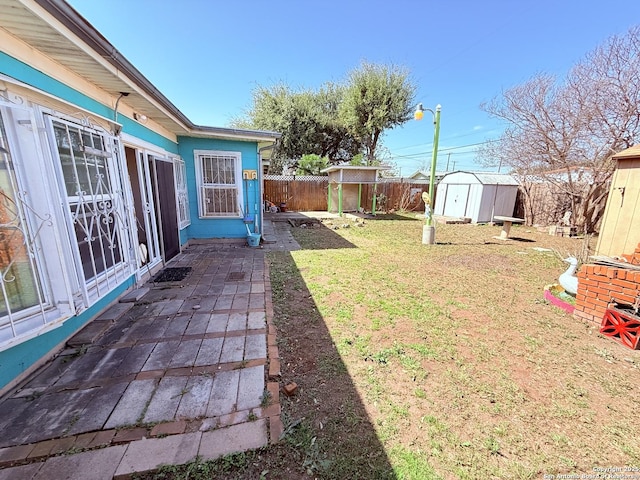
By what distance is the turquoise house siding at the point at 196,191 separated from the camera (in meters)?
5.88

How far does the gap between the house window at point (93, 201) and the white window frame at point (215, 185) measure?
2.85 meters

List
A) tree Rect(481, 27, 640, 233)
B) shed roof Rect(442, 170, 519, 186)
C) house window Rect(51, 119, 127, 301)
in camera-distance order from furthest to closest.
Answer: shed roof Rect(442, 170, 519, 186), tree Rect(481, 27, 640, 233), house window Rect(51, 119, 127, 301)

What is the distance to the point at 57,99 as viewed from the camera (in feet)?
7.02

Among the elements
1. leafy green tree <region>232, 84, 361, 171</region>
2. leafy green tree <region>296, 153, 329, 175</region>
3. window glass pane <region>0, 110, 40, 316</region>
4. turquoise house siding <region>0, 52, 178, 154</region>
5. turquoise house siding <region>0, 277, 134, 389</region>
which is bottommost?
turquoise house siding <region>0, 277, 134, 389</region>

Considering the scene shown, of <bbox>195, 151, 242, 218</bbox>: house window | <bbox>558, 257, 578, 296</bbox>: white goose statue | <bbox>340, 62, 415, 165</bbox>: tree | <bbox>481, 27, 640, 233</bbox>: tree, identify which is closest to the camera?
<bbox>558, 257, 578, 296</bbox>: white goose statue

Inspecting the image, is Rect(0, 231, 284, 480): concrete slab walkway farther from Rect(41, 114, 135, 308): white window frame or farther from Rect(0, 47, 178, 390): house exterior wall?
Rect(41, 114, 135, 308): white window frame

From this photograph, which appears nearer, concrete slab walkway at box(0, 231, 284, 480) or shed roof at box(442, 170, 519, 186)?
concrete slab walkway at box(0, 231, 284, 480)

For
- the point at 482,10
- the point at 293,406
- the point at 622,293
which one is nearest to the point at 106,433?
the point at 293,406

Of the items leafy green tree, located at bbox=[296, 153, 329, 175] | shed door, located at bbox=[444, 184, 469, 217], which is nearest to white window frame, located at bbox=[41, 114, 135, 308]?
shed door, located at bbox=[444, 184, 469, 217]

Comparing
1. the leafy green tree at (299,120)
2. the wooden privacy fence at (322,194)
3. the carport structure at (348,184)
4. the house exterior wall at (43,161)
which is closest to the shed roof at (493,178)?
the wooden privacy fence at (322,194)

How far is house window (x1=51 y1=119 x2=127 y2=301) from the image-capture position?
2330 mm

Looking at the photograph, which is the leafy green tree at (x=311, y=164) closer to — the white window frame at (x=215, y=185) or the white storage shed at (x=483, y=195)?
the white storage shed at (x=483, y=195)

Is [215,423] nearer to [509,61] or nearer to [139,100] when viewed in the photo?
[139,100]

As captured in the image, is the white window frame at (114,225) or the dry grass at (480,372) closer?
the dry grass at (480,372)
